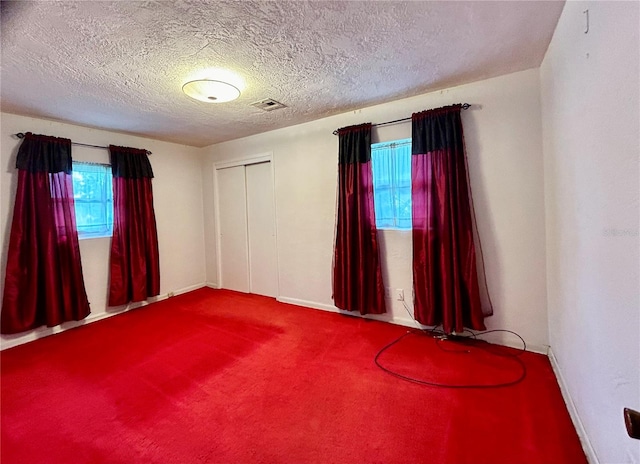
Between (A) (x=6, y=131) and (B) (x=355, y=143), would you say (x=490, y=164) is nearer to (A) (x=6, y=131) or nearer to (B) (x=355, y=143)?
(B) (x=355, y=143)

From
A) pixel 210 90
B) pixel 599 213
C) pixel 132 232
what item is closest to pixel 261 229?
pixel 132 232

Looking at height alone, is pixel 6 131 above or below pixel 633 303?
above

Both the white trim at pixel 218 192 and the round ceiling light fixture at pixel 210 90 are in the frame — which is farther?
the white trim at pixel 218 192

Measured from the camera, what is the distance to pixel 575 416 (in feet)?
5.10

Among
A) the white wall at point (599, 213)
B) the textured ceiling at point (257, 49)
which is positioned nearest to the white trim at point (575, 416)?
the white wall at point (599, 213)

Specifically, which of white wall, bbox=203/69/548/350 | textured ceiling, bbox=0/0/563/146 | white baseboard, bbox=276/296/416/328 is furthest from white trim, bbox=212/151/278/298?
white wall, bbox=203/69/548/350

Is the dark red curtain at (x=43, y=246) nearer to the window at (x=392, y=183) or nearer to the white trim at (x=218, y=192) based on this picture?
the white trim at (x=218, y=192)

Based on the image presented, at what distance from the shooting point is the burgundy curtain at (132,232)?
11.5 feet

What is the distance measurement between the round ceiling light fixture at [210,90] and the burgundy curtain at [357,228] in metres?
1.29

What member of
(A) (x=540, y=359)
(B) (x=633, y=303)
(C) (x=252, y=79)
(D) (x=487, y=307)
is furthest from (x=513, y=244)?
(C) (x=252, y=79)

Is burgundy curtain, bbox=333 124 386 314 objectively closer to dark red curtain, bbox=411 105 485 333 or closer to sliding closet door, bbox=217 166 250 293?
dark red curtain, bbox=411 105 485 333

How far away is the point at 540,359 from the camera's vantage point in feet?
7.22

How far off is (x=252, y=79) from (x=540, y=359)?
3242mm

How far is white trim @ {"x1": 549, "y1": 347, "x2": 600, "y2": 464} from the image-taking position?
1332mm
